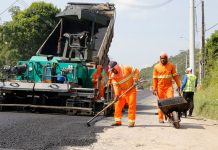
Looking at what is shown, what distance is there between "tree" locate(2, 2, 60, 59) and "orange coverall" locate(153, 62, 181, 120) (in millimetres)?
18274

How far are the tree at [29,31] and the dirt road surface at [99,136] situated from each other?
18.0 meters

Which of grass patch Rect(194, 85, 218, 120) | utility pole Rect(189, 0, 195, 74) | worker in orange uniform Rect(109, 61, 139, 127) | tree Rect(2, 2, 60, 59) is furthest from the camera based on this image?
tree Rect(2, 2, 60, 59)

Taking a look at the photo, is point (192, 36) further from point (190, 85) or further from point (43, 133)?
point (43, 133)

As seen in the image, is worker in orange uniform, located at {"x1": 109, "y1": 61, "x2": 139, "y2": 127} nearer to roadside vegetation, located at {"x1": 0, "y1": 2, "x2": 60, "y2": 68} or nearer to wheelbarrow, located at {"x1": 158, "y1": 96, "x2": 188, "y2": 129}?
wheelbarrow, located at {"x1": 158, "y1": 96, "x2": 188, "y2": 129}

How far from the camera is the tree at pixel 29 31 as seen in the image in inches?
1005

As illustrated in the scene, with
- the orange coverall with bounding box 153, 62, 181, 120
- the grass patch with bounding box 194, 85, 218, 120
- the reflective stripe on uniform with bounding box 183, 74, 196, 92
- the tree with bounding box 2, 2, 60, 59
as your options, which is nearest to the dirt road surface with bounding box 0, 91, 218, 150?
the orange coverall with bounding box 153, 62, 181, 120

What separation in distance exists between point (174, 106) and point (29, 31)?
2011 centimetres

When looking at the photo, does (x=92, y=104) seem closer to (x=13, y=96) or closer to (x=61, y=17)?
(x=13, y=96)

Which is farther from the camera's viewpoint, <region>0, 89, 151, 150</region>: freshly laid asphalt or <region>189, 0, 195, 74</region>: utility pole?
<region>189, 0, 195, 74</region>: utility pole

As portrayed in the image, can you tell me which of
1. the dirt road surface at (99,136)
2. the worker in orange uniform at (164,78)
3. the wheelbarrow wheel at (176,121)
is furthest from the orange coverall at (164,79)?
the dirt road surface at (99,136)

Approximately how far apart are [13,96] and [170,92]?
15.3 feet

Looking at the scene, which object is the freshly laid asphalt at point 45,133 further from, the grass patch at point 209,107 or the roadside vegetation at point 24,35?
the roadside vegetation at point 24,35

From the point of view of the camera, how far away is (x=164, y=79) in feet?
25.5

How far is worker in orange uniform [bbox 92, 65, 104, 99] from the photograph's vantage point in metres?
10.0
